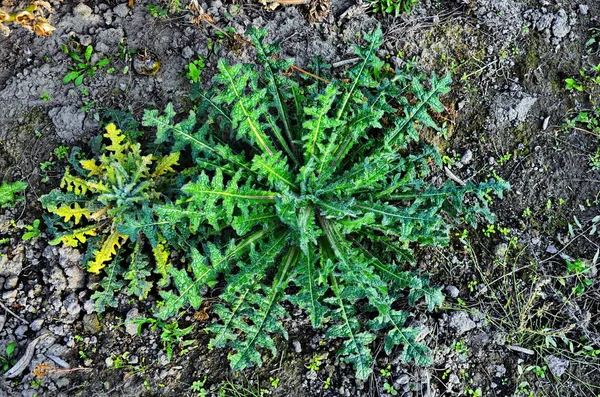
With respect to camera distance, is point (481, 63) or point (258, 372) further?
point (481, 63)

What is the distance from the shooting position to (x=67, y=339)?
373 cm

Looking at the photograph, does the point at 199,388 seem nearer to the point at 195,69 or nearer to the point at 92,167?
the point at 92,167

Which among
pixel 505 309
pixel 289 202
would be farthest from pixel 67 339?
pixel 505 309

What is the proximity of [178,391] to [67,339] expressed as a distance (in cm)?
81

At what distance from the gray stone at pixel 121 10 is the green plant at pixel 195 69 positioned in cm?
58

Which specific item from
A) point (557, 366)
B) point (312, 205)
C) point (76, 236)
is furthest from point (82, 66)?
point (557, 366)

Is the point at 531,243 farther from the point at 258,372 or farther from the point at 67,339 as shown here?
the point at 67,339

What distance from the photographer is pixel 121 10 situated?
13.2 feet

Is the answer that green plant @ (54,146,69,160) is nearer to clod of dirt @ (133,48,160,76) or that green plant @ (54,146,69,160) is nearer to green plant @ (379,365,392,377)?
clod of dirt @ (133,48,160,76)

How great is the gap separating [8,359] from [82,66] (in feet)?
6.69

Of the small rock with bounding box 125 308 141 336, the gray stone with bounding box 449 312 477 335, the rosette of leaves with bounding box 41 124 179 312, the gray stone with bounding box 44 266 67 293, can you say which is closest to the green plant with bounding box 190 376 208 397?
the small rock with bounding box 125 308 141 336

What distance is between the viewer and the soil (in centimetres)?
375

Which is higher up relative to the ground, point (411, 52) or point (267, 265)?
point (411, 52)

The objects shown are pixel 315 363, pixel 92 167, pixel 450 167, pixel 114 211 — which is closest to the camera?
pixel 114 211
